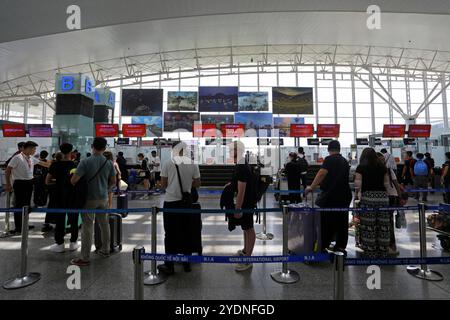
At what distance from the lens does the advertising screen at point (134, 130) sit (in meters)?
15.3

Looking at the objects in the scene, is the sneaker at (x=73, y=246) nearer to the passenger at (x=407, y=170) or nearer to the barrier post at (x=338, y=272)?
the barrier post at (x=338, y=272)

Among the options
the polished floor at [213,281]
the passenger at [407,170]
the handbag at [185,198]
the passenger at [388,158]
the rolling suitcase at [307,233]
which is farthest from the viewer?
the passenger at [407,170]

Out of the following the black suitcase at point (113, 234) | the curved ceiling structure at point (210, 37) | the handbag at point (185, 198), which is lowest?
the black suitcase at point (113, 234)

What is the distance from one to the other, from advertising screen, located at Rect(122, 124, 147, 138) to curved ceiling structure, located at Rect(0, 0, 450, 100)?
5266 mm

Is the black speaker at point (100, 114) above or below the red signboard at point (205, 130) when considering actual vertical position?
above

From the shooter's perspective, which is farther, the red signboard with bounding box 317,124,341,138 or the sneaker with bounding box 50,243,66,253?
the red signboard with bounding box 317,124,341,138

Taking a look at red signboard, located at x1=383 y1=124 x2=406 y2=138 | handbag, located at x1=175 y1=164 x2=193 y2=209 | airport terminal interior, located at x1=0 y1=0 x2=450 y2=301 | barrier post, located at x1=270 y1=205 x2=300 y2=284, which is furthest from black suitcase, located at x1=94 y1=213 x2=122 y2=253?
red signboard, located at x1=383 y1=124 x2=406 y2=138

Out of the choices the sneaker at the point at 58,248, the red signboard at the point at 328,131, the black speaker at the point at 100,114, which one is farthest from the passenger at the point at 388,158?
the black speaker at the point at 100,114

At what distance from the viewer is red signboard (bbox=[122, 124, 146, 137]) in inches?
601

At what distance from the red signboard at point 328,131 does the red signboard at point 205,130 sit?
645 cm

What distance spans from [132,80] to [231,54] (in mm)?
10934

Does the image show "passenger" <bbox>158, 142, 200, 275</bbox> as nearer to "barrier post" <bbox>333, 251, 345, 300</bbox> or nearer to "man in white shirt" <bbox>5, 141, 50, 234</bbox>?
"barrier post" <bbox>333, 251, 345, 300</bbox>

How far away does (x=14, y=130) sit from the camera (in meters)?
15.8

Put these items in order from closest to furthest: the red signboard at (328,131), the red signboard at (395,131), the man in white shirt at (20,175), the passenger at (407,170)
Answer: the man in white shirt at (20,175) < the passenger at (407,170) < the red signboard at (395,131) < the red signboard at (328,131)
